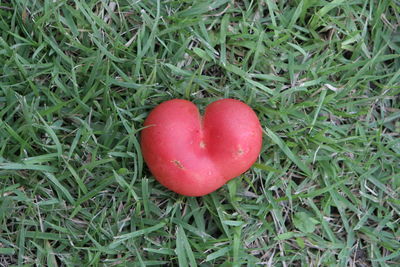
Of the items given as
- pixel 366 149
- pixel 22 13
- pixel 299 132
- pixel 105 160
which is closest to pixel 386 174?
pixel 366 149

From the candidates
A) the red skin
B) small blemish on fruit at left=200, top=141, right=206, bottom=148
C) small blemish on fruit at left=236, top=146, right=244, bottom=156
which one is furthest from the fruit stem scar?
small blemish on fruit at left=236, top=146, right=244, bottom=156

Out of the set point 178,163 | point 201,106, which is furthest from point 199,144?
point 201,106

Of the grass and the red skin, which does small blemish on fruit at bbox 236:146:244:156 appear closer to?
the red skin

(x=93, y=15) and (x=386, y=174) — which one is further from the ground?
(x=93, y=15)

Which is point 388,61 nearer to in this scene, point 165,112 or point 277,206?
point 277,206

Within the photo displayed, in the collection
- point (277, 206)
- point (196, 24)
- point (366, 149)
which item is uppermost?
point (196, 24)

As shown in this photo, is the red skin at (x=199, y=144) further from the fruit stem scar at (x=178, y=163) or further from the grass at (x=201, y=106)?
the grass at (x=201, y=106)

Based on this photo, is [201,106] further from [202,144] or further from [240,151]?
[240,151]

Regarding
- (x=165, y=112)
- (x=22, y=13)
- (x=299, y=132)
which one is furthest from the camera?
(x=299, y=132)
